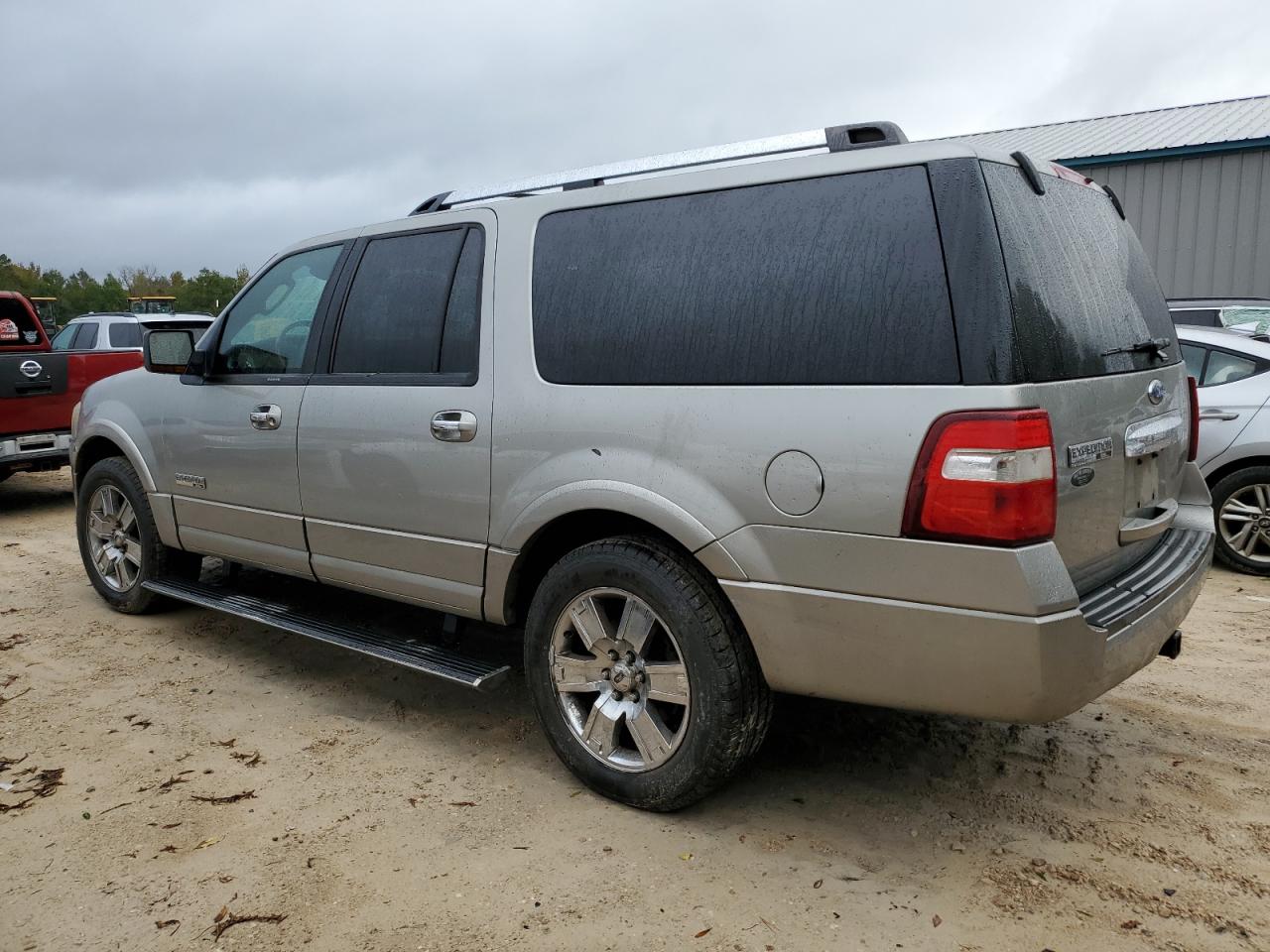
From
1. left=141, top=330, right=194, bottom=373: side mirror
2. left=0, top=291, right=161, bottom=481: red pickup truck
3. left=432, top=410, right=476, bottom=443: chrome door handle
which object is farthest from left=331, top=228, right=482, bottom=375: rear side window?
left=0, top=291, right=161, bottom=481: red pickup truck

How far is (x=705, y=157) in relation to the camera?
3252mm

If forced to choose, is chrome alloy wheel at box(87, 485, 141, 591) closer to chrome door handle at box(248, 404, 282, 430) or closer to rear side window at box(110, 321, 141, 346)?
chrome door handle at box(248, 404, 282, 430)

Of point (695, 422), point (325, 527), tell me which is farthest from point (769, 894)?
point (325, 527)

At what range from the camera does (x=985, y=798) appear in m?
3.26

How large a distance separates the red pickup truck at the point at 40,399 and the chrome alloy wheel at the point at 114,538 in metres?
3.21

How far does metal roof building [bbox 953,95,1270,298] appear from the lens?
13297 mm

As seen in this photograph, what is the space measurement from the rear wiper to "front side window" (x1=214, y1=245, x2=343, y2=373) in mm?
3030

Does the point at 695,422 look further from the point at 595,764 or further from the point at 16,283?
the point at 16,283

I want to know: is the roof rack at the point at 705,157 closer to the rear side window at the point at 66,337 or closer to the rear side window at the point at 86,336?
the rear side window at the point at 86,336

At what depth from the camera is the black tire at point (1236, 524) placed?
5.96 meters

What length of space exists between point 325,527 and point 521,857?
5.69ft

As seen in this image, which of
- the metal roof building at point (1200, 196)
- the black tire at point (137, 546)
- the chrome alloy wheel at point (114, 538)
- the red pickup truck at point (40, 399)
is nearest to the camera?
the black tire at point (137, 546)

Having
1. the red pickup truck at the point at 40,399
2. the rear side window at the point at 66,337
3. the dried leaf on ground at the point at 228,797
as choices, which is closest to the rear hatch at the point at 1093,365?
the dried leaf on ground at the point at 228,797

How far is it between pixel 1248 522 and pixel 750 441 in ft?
15.4
